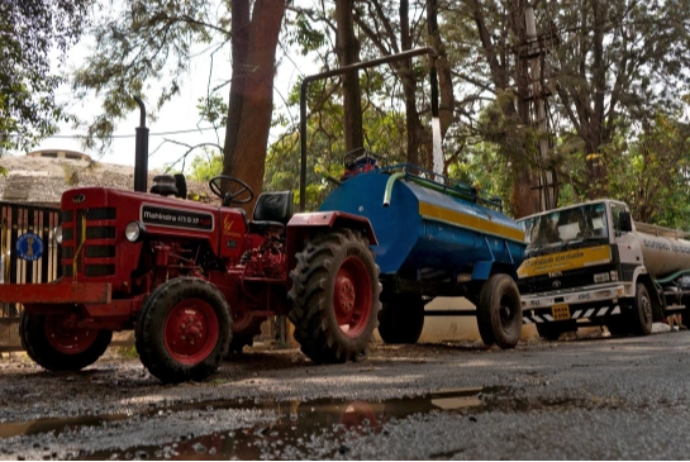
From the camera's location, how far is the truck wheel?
1250 centimetres

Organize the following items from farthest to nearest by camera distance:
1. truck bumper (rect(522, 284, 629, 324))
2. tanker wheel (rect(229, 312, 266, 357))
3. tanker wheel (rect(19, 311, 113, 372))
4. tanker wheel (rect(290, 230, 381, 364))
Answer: truck bumper (rect(522, 284, 629, 324)), tanker wheel (rect(229, 312, 266, 357)), tanker wheel (rect(290, 230, 381, 364)), tanker wheel (rect(19, 311, 113, 372))

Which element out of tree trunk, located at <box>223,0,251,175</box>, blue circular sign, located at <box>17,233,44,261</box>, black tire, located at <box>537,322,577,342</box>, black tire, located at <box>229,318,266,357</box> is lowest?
black tire, located at <box>537,322,577,342</box>

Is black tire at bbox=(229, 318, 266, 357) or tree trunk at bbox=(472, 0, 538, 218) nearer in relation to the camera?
black tire at bbox=(229, 318, 266, 357)

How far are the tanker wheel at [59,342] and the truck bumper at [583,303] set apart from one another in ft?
27.3

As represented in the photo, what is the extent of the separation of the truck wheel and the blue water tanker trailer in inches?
112

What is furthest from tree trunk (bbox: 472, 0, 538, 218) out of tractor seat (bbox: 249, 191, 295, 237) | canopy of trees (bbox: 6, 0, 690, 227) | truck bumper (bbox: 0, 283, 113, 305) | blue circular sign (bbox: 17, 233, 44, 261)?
truck bumper (bbox: 0, 283, 113, 305)

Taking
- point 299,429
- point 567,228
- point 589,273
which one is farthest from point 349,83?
point 299,429

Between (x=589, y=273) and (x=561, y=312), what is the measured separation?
0.83 meters

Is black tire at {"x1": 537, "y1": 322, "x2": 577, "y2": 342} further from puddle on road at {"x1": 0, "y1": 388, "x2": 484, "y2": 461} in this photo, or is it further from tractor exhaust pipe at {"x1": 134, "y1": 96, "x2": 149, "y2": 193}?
puddle on road at {"x1": 0, "y1": 388, "x2": 484, "y2": 461}

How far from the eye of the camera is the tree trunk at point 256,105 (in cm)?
1077

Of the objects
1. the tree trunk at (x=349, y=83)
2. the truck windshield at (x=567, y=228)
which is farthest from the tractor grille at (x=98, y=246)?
the truck windshield at (x=567, y=228)

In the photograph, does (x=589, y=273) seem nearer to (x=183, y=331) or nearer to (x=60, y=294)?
(x=183, y=331)

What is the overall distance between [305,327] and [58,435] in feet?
11.4

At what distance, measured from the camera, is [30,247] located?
8.88 meters
